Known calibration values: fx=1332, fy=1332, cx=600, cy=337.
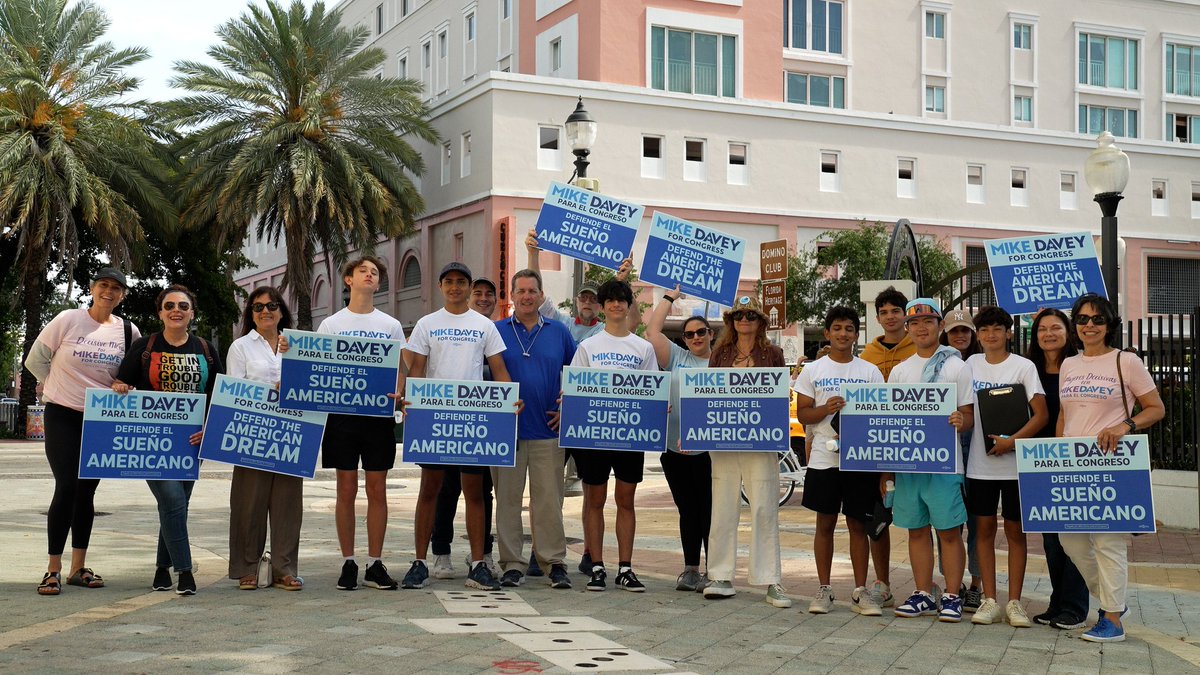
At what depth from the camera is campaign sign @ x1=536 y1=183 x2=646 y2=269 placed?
1070 cm

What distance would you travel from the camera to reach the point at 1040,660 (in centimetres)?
682

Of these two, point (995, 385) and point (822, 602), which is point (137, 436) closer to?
point (822, 602)

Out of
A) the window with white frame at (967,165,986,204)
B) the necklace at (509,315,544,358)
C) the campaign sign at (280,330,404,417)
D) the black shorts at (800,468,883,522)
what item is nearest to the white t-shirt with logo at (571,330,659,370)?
the necklace at (509,315,544,358)

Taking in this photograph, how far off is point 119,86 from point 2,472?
17811 millimetres

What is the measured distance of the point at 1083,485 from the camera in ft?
24.6

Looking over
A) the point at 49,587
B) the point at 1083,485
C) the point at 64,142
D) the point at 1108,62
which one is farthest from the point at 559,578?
the point at 1108,62

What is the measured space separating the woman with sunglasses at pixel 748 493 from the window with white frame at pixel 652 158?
3500 centimetres

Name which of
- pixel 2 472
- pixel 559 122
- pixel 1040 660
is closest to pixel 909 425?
pixel 1040 660

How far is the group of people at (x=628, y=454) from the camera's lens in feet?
25.9

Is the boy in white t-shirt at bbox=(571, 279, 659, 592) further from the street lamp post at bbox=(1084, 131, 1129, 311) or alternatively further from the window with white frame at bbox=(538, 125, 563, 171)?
the window with white frame at bbox=(538, 125, 563, 171)

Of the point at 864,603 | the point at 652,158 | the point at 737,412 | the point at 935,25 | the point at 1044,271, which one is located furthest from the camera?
the point at 935,25

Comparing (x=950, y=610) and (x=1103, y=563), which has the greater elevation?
(x=1103, y=563)

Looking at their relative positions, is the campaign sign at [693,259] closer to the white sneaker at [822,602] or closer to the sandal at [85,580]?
the white sneaker at [822,602]

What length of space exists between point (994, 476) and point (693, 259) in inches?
130
